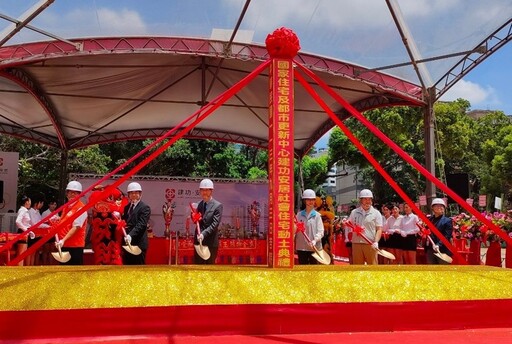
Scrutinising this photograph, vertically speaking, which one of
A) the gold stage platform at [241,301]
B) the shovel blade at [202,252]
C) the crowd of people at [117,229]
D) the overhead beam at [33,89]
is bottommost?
the gold stage platform at [241,301]

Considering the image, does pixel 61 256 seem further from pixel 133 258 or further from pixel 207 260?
pixel 207 260

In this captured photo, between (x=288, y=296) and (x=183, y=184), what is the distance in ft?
29.8

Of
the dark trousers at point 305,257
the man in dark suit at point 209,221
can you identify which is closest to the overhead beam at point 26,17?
the man in dark suit at point 209,221

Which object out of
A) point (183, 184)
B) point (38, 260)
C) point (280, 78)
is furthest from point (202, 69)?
point (280, 78)

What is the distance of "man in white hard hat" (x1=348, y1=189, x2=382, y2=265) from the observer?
6.12 m

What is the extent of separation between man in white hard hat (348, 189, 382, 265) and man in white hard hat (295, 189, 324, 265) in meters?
0.62

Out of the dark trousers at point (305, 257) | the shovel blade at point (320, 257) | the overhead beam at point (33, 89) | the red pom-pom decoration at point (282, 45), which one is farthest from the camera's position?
the overhead beam at point (33, 89)

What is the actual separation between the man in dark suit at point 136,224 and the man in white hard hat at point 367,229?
108 inches

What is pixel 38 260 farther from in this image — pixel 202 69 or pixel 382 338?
pixel 382 338

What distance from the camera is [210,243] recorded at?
5.25m

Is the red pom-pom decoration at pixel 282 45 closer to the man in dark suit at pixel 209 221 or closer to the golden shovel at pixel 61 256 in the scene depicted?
the man in dark suit at pixel 209 221

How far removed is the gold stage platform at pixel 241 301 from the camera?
3125 mm

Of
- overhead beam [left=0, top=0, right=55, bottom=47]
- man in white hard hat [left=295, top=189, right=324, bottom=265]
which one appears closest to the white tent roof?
overhead beam [left=0, top=0, right=55, bottom=47]

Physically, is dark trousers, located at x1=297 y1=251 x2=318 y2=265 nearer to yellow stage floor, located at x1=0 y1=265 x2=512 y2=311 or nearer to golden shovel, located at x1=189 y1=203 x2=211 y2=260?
golden shovel, located at x1=189 y1=203 x2=211 y2=260
